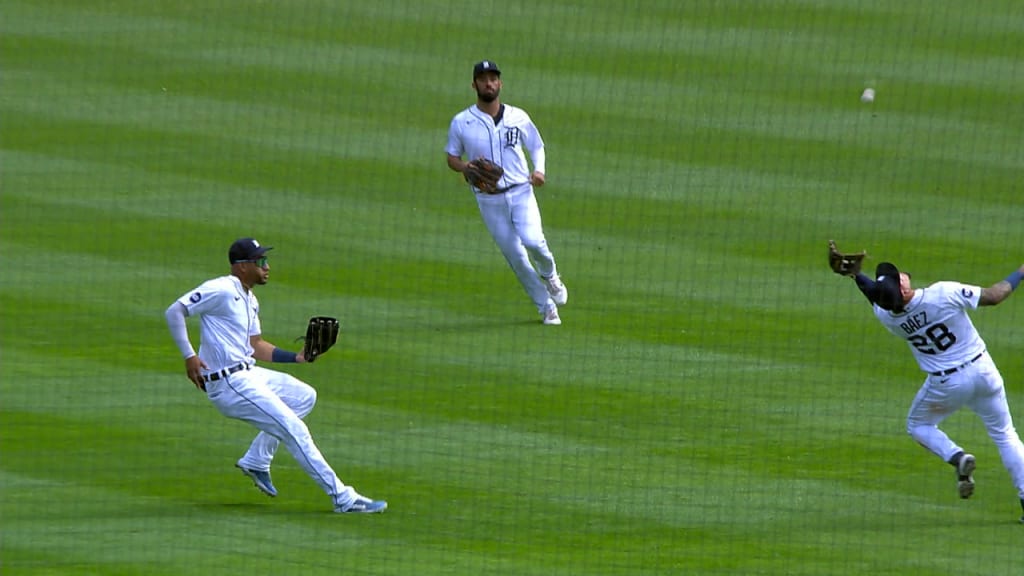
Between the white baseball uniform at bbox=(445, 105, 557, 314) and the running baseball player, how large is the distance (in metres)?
3.93

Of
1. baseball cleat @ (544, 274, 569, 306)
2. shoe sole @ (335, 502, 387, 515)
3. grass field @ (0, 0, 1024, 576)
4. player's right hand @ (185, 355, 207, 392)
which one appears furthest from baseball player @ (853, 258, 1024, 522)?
baseball cleat @ (544, 274, 569, 306)

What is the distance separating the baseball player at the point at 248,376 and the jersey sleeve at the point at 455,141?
358 cm

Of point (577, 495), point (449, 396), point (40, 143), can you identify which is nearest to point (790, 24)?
point (40, 143)

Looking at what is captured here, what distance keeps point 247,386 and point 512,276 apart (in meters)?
5.24

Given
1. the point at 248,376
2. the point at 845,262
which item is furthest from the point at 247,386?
the point at 845,262

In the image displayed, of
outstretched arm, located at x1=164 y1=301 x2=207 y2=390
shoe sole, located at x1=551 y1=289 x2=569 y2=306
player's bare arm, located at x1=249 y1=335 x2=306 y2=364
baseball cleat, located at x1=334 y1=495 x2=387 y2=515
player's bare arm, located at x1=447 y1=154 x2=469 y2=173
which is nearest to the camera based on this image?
outstretched arm, located at x1=164 y1=301 x2=207 y2=390

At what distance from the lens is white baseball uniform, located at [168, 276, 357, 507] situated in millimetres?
10648

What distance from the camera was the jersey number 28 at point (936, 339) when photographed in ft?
35.0

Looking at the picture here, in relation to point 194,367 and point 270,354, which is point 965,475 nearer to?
point 270,354

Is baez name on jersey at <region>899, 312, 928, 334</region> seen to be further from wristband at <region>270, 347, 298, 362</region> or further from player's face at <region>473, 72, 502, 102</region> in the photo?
player's face at <region>473, 72, 502, 102</region>

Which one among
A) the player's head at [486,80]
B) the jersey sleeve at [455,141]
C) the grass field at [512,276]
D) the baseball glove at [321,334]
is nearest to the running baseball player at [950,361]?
the grass field at [512,276]

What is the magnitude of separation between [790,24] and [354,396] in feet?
A: 33.3

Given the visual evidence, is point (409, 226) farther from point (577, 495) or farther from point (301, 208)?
point (577, 495)

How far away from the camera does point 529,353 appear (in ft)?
44.9
